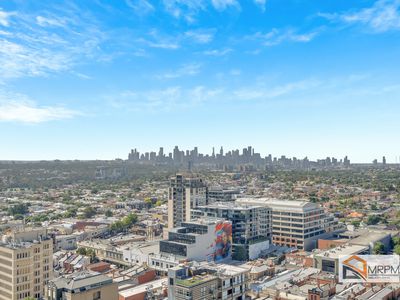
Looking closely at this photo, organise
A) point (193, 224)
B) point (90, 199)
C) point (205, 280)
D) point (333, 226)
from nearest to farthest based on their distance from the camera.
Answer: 1. point (205, 280)
2. point (193, 224)
3. point (333, 226)
4. point (90, 199)

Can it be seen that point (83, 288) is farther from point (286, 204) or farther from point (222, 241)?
point (286, 204)

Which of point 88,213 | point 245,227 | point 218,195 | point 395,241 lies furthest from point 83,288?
point 88,213

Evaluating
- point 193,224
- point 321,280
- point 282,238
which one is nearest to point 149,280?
point 193,224

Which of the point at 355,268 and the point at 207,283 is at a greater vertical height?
the point at 207,283

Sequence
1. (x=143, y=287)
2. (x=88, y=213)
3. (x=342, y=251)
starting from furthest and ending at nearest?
(x=88, y=213), (x=342, y=251), (x=143, y=287)

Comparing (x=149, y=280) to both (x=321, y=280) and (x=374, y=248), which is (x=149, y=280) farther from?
(x=374, y=248)

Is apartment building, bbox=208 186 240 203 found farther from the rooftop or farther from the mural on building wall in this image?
the rooftop
